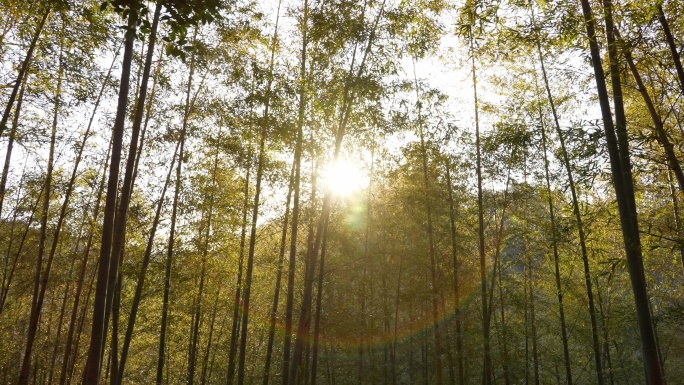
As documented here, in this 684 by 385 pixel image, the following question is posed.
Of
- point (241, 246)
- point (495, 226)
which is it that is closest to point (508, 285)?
point (495, 226)

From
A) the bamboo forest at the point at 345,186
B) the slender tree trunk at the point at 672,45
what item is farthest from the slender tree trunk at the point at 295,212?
the slender tree trunk at the point at 672,45

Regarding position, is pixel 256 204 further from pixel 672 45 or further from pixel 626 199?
pixel 672 45

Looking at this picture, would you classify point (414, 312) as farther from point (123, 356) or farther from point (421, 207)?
point (123, 356)

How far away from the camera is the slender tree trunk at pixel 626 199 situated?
3350 mm

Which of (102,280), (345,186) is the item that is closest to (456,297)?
(345,186)

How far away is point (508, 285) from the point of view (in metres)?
12.5

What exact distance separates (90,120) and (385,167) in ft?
20.0

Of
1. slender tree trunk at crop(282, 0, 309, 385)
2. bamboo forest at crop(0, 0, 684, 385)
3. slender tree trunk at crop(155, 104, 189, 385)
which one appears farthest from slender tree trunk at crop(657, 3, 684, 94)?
slender tree trunk at crop(155, 104, 189, 385)

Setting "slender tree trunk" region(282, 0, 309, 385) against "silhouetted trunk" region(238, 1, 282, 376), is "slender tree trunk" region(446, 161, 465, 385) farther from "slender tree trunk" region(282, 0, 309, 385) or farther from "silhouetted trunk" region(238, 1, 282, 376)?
"slender tree trunk" region(282, 0, 309, 385)

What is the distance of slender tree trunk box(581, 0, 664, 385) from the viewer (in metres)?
3.35

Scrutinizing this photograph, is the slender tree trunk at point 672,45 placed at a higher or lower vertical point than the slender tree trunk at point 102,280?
higher

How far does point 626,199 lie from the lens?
3.60 metres

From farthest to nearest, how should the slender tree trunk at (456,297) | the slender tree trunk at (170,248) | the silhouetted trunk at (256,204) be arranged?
the slender tree trunk at (456,297) → the slender tree trunk at (170,248) → the silhouetted trunk at (256,204)

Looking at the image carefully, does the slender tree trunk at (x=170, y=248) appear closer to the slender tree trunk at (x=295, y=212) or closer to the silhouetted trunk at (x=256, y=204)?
the silhouetted trunk at (x=256, y=204)
